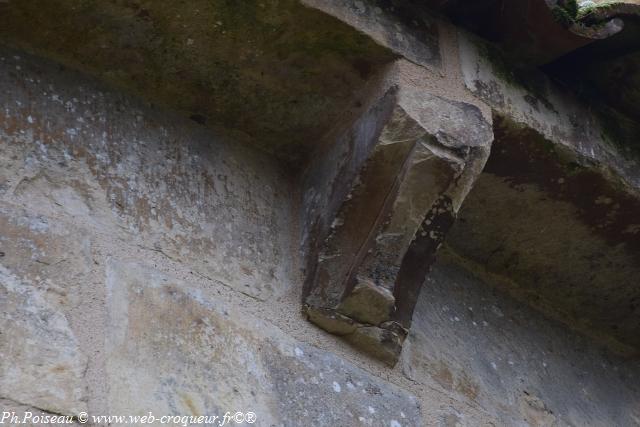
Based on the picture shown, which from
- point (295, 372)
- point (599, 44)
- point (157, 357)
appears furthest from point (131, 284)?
point (599, 44)

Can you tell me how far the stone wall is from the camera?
1542 millimetres

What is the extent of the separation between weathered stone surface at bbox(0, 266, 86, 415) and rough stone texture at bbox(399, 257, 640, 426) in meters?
0.68

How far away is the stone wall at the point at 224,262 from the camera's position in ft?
5.06

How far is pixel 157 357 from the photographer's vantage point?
5.20 feet

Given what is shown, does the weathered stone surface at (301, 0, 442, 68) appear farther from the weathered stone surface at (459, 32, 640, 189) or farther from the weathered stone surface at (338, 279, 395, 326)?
the weathered stone surface at (338, 279, 395, 326)

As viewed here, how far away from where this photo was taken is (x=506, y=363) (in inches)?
85.1

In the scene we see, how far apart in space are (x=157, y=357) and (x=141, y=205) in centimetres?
30

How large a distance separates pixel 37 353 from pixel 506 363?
1.05 meters

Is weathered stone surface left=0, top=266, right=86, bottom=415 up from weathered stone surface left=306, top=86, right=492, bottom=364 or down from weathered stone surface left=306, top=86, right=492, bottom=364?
A: down

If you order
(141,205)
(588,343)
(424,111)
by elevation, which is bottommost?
(588,343)

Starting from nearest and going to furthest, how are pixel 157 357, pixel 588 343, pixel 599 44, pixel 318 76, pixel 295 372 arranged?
1. pixel 157 357
2. pixel 295 372
3. pixel 318 76
4. pixel 599 44
5. pixel 588 343

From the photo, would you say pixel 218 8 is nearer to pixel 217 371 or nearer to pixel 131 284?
pixel 131 284

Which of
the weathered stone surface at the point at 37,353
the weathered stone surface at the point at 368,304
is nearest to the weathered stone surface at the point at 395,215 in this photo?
the weathered stone surface at the point at 368,304

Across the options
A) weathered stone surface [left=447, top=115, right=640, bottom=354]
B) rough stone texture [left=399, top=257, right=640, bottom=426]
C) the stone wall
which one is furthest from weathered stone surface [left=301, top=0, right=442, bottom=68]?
rough stone texture [left=399, top=257, right=640, bottom=426]
